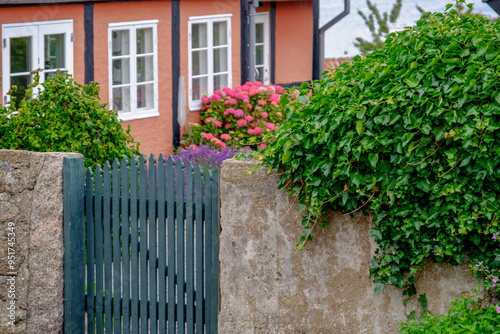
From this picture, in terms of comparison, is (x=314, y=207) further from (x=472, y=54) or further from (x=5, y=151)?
(x=5, y=151)

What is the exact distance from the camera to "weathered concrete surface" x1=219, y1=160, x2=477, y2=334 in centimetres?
402

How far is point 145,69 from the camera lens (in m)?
10.7

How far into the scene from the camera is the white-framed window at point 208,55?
11508 mm

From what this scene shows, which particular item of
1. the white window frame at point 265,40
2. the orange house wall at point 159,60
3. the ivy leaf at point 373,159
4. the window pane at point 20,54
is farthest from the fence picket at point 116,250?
the white window frame at point 265,40

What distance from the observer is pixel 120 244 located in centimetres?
484

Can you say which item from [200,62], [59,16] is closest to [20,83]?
[59,16]

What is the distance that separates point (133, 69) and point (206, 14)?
186cm

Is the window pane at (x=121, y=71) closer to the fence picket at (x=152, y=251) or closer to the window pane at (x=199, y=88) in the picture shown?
the window pane at (x=199, y=88)

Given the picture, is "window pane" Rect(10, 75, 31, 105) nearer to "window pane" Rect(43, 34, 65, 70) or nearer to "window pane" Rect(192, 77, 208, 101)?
"window pane" Rect(43, 34, 65, 70)

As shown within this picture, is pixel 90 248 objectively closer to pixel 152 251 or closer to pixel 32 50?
pixel 152 251

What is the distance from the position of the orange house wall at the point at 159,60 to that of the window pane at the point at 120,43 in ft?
0.73

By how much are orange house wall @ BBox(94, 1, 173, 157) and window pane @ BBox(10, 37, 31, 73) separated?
115 centimetres

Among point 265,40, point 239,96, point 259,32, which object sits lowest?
point 239,96

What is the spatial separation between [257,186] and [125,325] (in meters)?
1.45
